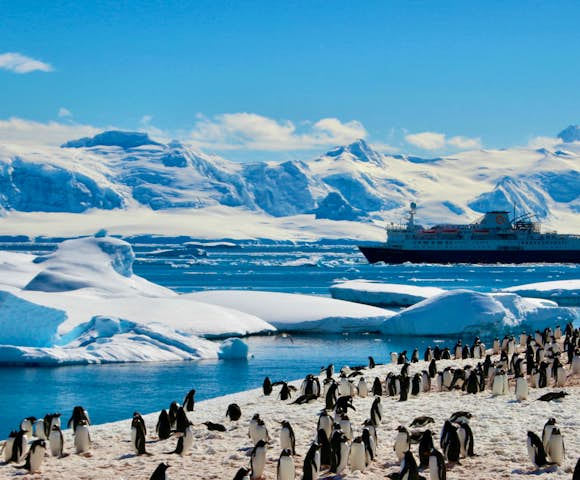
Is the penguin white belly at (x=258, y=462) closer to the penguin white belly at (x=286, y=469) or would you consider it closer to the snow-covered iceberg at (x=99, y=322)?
the penguin white belly at (x=286, y=469)

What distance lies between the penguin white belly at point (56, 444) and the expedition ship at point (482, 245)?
77319 millimetres

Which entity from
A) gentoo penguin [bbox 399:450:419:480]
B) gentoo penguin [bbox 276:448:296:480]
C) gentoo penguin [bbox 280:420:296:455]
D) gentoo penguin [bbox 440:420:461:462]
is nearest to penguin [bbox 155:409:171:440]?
gentoo penguin [bbox 280:420:296:455]

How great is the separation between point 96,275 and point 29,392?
54.1 feet

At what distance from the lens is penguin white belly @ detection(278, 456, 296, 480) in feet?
30.8

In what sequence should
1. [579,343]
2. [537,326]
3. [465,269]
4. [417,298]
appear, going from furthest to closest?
[465,269]
[417,298]
[537,326]
[579,343]

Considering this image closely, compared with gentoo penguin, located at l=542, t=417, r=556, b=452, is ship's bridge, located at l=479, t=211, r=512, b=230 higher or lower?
higher

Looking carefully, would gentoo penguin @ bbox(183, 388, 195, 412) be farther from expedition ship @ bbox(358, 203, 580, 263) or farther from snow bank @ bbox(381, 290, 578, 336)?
expedition ship @ bbox(358, 203, 580, 263)

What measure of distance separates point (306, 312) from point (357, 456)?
21.7 meters

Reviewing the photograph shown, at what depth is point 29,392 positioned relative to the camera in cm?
1891

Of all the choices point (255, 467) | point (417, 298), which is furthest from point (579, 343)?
point (417, 298)

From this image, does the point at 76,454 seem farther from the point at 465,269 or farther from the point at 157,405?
the point at 465,269

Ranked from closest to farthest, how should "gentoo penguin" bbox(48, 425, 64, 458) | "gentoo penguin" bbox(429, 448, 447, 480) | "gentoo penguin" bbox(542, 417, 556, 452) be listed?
"gentoo penguin" bbox(429, 448, 447, 480) → "gentoo penguin" bbox(542, 417, 556, 452) → "gentoo penguin" bbox(48, 425, 64, 458)

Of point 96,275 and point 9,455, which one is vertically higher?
point 96,275

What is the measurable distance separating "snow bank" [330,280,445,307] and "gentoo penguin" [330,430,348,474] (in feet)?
97.8
